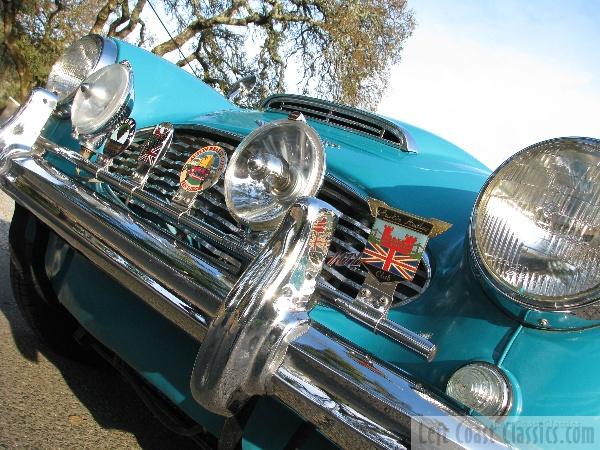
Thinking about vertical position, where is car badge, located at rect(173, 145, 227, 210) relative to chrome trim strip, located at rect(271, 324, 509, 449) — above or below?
above

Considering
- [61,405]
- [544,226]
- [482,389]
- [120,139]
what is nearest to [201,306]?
[482,389]

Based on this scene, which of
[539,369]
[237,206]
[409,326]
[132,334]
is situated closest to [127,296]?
[132,334]

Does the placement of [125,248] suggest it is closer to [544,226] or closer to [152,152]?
[152,152]

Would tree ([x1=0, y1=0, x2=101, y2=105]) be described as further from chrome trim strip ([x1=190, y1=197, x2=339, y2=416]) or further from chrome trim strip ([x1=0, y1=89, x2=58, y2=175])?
chrome trim strip ([x1=190, y1=197, x2=339, y2=416])

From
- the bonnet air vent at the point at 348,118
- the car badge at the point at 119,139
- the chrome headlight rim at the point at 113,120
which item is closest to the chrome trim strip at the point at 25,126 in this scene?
the chrome headlight rim at the point at 113,120

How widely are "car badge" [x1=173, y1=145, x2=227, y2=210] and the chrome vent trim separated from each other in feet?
2.77

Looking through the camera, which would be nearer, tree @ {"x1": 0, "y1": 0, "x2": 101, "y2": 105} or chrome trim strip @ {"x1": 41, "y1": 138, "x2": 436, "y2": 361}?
chrome trim strip @ {"x1": 41, "y1": 138, "x2": 436, "y2": 361}

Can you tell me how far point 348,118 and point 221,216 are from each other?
0.96m

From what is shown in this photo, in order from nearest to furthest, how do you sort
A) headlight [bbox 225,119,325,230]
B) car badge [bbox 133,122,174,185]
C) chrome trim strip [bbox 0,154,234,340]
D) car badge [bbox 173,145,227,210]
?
chrome trim strip [bbox 0,154,234,340], headlight [bbox 225,119,325,230], car badge [bbox 173,145,227,210], car badge [bbox 133,122,174,185]

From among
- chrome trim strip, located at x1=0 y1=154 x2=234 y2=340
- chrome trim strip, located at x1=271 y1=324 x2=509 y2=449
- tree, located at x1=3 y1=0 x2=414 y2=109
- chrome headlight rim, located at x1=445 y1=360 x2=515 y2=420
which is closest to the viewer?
chrome trim strip, located at x1=271 y1=324 x2=509 y2=449

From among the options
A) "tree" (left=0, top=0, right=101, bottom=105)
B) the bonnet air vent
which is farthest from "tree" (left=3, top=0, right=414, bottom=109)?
the bonnet air vent

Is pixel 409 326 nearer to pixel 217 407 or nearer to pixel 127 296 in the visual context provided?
pixel 217 407

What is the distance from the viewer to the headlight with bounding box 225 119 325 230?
1.67 metres

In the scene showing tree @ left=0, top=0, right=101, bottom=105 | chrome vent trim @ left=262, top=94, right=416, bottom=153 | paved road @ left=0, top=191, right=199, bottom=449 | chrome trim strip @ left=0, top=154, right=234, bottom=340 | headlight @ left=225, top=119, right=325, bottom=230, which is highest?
tree @ left=0, top=0, right=101, bottom=105
